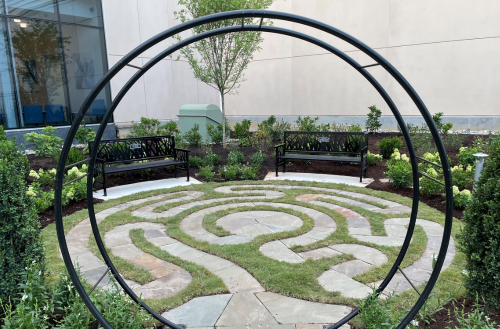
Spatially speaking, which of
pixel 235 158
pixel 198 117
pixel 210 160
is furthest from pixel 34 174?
pixel 198 117

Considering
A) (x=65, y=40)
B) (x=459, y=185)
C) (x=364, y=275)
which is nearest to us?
(x=364, y=275)

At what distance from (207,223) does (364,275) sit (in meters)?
2.52

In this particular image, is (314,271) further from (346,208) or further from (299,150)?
(299,150)

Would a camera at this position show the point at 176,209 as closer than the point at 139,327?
No

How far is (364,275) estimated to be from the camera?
347cm

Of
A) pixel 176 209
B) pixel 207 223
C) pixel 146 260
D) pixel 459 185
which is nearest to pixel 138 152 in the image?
pixel 176 209

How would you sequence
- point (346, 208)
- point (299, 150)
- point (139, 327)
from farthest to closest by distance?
point (299, 150) < point (346, 208) < point (139, 327)

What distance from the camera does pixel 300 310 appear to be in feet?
9.50

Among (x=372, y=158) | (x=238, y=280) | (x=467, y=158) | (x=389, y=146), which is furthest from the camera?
(x=389, y=146)

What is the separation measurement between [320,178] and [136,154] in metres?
4.59

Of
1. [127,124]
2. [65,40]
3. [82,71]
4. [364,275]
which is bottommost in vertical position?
[364,275]

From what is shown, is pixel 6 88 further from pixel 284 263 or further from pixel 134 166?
pixel 284 263

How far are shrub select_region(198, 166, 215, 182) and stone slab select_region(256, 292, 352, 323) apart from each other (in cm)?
513

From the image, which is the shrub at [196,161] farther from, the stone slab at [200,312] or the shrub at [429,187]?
the stone slab at [200,312]
